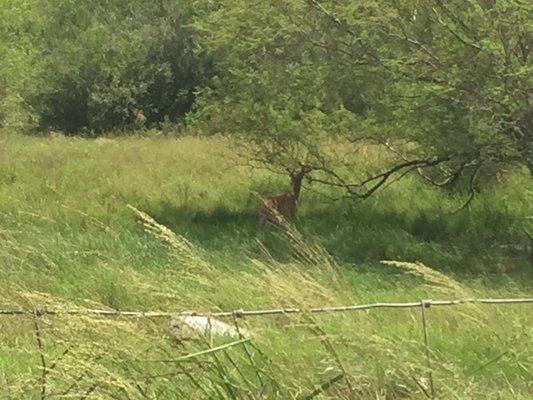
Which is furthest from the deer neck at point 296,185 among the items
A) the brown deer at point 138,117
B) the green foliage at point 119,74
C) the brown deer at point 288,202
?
the brown deer at point 138,117

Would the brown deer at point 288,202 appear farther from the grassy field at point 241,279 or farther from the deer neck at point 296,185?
the grassy field at point 241,279

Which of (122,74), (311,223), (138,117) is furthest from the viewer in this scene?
(122,74)

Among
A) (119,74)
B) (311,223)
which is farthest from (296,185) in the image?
(119,74)

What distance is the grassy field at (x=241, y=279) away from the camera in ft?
11.1

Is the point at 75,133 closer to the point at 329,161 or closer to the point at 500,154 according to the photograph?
the point at 329,161

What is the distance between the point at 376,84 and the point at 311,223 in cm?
254

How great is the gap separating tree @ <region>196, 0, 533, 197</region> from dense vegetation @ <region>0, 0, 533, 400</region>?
0.03 meters

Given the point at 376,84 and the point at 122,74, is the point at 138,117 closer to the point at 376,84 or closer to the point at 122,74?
the point at 122,74

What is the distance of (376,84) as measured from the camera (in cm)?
1127

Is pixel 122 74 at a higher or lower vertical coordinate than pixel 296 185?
lower

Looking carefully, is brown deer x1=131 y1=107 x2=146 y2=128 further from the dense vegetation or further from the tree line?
the tree line

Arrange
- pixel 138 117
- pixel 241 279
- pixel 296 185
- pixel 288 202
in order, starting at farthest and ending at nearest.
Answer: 1. pixel 138 117
2. pixel 296 185
3. pixel 288 202
4. pixel 241 279

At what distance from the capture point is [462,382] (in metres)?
3.35

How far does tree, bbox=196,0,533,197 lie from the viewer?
393 inches
